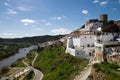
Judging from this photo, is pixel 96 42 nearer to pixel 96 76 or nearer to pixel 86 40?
pixel 86 40

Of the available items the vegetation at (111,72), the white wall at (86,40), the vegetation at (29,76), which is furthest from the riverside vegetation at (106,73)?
the vegetation at (29,76)

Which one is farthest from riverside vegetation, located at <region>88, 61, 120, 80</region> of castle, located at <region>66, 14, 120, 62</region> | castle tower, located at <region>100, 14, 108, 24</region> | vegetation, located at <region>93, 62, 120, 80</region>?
castle tower, located at <region>100, 14, 108, 24</region>

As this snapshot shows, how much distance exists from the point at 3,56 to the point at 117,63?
87.5 m

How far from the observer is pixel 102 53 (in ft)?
101

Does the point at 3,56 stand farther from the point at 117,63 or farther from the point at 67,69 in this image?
the point at 117,63

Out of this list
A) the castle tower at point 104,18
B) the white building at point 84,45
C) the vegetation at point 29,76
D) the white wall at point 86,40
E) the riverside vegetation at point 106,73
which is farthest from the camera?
the castle tower at point 104,18

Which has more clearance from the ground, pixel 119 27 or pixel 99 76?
pixel 119 27

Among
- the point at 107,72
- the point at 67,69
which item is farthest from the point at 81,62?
the point at 107,72

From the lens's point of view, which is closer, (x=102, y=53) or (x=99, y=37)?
(x=102, y=53)

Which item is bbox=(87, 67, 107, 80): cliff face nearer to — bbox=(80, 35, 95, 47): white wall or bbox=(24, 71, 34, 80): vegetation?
bbox=(80, 35, 95, 47): white wall

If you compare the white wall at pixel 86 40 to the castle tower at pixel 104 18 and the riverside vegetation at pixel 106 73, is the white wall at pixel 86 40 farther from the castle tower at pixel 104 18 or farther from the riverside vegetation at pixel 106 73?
the riverside vegetation at pixel 106 73

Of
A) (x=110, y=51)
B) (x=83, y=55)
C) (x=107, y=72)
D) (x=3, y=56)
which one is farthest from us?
(x=3, y=56)

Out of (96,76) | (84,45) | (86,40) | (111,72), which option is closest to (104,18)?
(86,40)

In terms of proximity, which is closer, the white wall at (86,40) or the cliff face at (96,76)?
the cliff face at (96,76)
